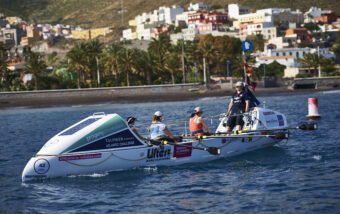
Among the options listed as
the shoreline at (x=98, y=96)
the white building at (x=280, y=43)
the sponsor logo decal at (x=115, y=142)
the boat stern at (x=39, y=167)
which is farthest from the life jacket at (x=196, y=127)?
the white building at (x=280, y=43)

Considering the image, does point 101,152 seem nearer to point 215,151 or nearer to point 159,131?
point 159,131

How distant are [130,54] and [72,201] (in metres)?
68.1

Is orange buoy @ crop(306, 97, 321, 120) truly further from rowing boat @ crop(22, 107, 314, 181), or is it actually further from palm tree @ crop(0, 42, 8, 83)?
palm tree @ crop(0, 42, 8, 83)

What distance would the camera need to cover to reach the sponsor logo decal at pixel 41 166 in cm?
1617

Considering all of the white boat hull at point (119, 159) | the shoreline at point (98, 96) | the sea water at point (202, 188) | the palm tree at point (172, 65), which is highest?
the palm tree at point (172, 65)

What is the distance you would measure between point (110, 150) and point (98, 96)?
192ft

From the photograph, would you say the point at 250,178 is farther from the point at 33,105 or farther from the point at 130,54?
the point at 130,54

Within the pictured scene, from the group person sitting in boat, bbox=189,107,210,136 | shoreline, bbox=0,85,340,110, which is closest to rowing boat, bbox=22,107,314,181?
person sitting in boat, bbox=189,107,210,136

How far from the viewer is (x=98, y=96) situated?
74.8m

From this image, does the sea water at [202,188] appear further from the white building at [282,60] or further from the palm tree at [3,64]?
the white building at [282,60]

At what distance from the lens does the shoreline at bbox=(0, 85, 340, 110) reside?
70.2 metres

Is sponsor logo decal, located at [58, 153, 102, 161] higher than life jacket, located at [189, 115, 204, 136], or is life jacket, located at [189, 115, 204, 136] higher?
life jacket, located at [189, 115, 204, 136]

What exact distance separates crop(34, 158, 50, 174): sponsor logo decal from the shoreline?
172 feet

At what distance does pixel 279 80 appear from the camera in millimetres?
80750
